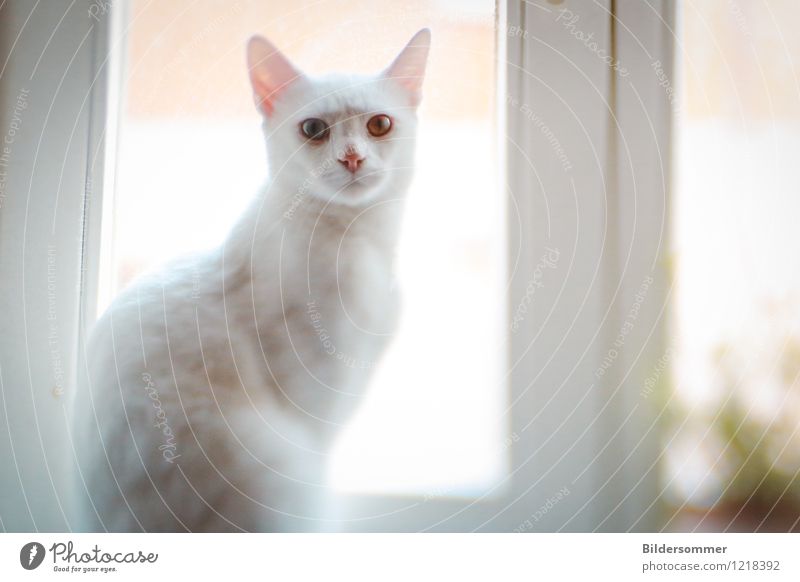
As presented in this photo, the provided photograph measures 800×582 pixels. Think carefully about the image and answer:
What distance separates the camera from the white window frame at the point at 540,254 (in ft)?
2.73

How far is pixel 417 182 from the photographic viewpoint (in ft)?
2.71

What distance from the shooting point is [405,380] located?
2.78 ft

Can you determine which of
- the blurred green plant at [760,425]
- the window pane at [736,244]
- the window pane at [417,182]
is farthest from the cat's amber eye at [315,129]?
the blurred green plant at [760,425]

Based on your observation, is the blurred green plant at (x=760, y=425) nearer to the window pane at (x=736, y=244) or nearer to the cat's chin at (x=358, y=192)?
the window pane at (x=736, y=244)

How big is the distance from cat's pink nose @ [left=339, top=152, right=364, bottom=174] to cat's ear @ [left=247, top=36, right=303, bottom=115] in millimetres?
108

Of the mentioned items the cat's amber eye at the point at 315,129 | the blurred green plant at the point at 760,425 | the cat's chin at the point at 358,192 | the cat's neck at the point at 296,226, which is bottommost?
the blurred green plant at the point at 760,425

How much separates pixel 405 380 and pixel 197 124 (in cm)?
42

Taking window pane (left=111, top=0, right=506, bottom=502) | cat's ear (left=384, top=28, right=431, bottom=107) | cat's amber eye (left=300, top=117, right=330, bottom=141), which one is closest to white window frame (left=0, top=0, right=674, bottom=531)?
window pane (left=111, top=0, right=506, bottom=502)

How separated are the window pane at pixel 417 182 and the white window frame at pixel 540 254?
3 cm

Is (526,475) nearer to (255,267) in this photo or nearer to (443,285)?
(443,285)
